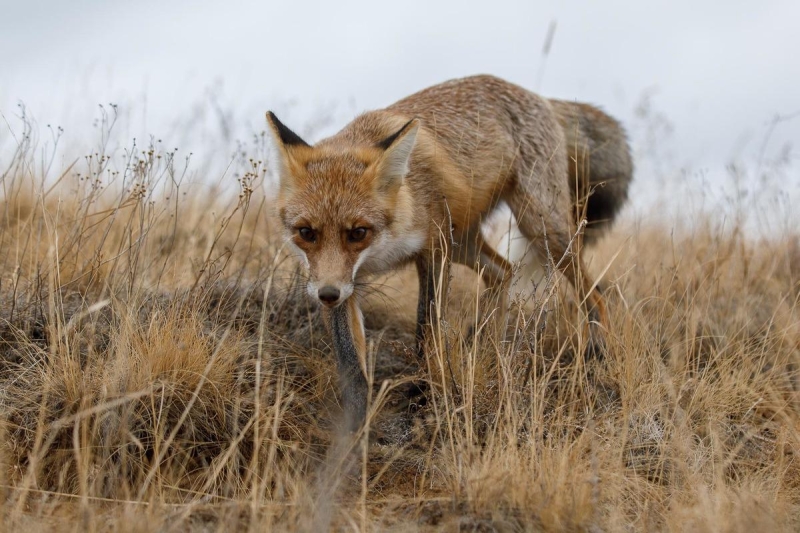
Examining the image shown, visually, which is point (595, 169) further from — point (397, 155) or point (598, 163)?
point (397, 155)

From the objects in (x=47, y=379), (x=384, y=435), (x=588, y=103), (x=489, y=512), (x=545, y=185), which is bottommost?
(x=384, y=435)

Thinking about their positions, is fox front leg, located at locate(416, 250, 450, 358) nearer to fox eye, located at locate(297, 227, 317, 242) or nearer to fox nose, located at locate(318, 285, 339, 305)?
fox eye, located at locate(297, 227, 317, 242)

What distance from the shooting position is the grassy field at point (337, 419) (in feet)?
8.93

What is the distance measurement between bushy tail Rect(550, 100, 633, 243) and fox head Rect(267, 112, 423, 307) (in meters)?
1.78

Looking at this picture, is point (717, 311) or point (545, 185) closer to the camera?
point (545, 185)

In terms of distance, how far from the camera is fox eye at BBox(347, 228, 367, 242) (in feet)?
12.0

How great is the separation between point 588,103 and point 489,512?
155 inches

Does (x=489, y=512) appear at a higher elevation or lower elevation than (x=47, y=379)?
lower

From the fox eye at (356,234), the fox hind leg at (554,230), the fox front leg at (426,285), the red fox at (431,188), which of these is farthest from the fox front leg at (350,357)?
the fox hind leg at (554,230)

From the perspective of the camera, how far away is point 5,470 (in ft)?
9.64

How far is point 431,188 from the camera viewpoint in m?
4.28

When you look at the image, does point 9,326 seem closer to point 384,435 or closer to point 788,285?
point 384,435

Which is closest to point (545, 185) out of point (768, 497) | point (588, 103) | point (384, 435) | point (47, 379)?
point (588, 103)

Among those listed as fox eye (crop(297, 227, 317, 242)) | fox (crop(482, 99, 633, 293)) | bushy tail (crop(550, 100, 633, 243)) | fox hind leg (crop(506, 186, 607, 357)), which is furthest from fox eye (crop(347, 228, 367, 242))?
bushy tail (crop(550, 100, 633, 243))
